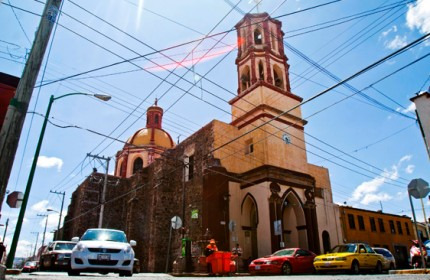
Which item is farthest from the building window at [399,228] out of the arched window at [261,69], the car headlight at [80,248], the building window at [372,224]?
the car headlight at [80,248]

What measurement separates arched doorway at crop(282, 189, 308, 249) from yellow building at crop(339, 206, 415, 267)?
25.5 feet

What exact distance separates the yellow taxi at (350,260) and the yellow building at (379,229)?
1545 centimetres

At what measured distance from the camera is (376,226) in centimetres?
3388

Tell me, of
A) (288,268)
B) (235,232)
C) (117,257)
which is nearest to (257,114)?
(235,232)

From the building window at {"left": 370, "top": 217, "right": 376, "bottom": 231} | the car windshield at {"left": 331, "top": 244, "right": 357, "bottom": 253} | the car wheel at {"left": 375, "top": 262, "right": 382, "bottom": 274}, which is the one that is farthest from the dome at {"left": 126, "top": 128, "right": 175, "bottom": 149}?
the car wheel at {"left": 375, "top": 262, "right": 382, "bottom": 274}

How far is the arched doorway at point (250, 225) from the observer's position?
22203mm

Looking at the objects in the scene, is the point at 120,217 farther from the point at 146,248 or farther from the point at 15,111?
the point at 15,111

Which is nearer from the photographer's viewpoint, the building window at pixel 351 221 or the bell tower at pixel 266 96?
the bell tower at pixel 266 96

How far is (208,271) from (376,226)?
27185 mm

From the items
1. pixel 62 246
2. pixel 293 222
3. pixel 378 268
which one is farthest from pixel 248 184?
pixel 62 246

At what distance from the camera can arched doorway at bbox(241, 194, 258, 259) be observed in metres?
22.2

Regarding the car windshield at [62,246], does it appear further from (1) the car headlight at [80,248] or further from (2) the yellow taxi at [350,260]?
(2) the yellow taxi at [350,260]

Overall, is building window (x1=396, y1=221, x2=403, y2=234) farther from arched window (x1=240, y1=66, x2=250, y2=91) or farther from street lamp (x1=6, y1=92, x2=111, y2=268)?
street lamp (x1=6, y1=92, x2=111, y2=268)

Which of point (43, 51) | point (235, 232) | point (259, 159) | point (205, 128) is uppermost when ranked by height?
point (205, 128)
